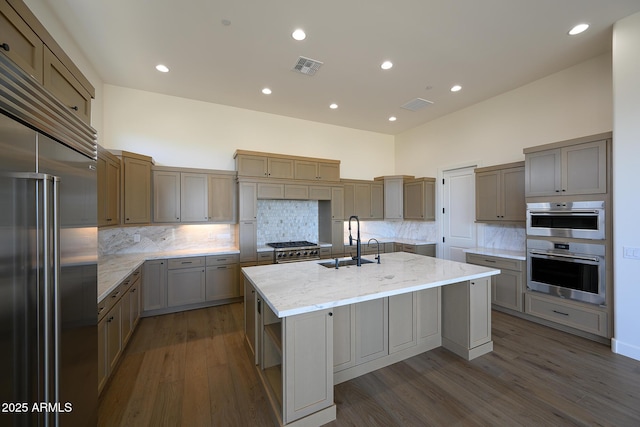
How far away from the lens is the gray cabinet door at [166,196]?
4.00 metres

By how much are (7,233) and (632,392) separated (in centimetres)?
409

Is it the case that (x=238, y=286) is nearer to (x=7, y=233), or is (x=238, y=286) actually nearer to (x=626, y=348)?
(x=7, y=233)

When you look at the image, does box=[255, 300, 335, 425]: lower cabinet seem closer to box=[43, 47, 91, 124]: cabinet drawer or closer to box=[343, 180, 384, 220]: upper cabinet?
box=[43, 47, 91, 124]: cabinet drawer

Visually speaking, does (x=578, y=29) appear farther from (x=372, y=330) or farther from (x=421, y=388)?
(x=421, y=388)

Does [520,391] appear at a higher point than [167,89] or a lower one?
lower

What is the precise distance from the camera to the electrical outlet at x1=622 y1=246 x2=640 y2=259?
2.57 meters

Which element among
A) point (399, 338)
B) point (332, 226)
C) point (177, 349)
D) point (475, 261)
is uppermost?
point (332, 226)

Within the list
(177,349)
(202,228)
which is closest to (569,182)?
(177,349)

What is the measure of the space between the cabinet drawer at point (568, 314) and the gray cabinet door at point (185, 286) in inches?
190

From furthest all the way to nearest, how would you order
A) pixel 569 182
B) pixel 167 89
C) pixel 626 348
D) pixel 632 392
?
pixel 167 89 → pixel 569 182 → pixel 626 348 → pixel 632 392

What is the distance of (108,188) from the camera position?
309cm

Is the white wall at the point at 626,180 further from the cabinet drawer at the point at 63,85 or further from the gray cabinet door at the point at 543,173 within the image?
the cabinet drawer at the point at 63,85

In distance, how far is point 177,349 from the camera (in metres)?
2.85

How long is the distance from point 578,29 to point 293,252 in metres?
4.65
